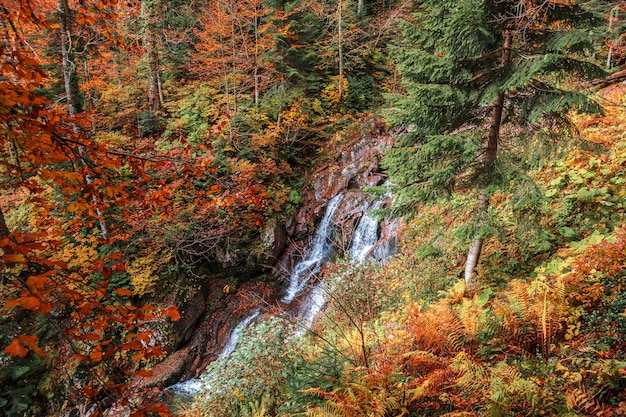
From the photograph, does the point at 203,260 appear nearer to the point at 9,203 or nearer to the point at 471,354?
the point at 9,203

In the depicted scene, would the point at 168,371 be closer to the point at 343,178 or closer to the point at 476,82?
the point at 343,178

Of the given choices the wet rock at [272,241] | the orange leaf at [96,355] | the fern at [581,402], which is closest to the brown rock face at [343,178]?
the wet rock at [272,241]

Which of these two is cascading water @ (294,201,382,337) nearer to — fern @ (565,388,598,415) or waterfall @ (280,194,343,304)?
waterfall @ (280,194,343,304)

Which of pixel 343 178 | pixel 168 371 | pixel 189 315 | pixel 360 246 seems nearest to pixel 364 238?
pixel 360 246

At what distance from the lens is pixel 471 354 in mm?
4641

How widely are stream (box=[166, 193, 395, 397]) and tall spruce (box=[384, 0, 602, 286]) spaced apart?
4.39 meters

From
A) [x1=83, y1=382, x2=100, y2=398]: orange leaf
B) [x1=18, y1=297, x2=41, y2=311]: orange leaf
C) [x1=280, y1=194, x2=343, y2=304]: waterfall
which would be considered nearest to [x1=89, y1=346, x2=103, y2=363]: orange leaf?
[x1=83, y1=382, x2=100, y2=398]: orange leaf

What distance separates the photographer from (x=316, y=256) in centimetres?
1307

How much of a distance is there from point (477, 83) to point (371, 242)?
6.91 m

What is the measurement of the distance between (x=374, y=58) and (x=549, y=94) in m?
15.4

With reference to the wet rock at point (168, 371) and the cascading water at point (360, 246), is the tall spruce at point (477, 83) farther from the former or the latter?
the wet rock at point (168, 371)

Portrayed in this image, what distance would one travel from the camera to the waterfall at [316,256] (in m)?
12.6

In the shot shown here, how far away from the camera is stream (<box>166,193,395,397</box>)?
34.1ft

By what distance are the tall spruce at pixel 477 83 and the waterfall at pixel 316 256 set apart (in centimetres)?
690
